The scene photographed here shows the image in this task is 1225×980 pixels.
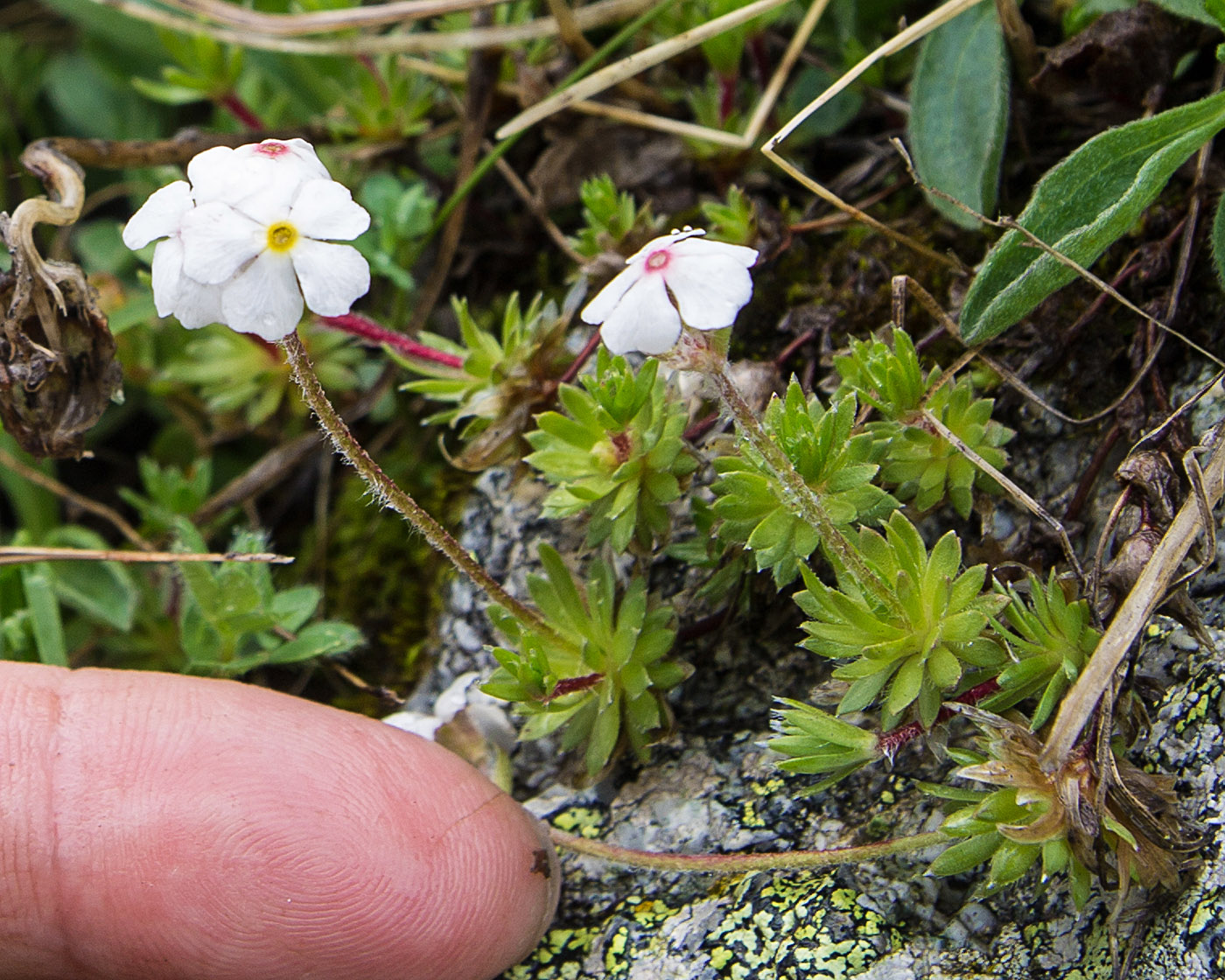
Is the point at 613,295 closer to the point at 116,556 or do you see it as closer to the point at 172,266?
the point at 172,266

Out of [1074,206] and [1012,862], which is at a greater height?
[1074,206]

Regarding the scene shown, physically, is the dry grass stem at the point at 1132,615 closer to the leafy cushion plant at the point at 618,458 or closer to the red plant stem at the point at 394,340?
the leafy cushion plant at the point at 618,458

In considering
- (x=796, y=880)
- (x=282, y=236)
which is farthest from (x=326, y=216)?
(x=796, y=880)

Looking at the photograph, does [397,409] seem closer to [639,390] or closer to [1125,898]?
[639,390]

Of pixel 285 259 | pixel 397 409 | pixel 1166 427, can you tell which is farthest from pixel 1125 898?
pixel 397 409

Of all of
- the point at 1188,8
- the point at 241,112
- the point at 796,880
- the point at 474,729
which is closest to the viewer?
the point at 796,880

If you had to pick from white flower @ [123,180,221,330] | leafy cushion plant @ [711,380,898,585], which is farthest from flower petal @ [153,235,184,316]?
leafy cushion plant @ [711,380,898,585]

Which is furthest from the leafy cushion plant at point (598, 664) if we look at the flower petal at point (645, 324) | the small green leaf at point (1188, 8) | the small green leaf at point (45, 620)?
the small green leaf at point (1188, 8)
